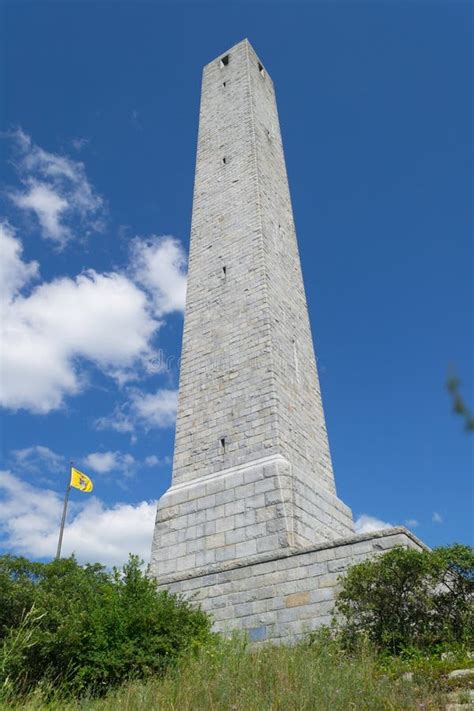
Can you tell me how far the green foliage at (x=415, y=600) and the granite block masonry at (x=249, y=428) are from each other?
1013mm

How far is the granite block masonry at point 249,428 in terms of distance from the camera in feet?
29.4

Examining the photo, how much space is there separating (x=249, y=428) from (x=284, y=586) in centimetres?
343

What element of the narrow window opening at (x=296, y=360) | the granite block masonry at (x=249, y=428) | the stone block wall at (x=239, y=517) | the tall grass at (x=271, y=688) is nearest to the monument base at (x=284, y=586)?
the granite block masonry at (x=249, y=428)

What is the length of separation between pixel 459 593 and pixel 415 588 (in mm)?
516

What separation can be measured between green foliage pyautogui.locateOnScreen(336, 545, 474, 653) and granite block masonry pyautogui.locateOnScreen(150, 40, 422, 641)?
1013 millimetres

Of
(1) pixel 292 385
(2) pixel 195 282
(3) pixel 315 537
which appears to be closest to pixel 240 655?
(3) pixel 315 537

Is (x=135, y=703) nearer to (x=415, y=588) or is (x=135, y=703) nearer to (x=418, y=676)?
(x=418, y=676)

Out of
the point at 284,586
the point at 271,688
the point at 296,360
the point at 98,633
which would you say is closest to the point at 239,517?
the point at 284,586

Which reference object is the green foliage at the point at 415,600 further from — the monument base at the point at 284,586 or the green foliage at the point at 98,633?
the green foliage at the point at 98,633

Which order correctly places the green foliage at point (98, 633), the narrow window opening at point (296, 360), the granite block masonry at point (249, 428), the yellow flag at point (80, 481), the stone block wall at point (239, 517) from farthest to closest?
the yellow flag at point (80, 481) < the narrow window opening at point (296, 360) < the stone block wall at point (239, 517) < the granite block masonry at point (249, 428) < the green foliage at point (98, 633)

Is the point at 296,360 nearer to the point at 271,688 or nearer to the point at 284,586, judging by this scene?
the point at 284,586

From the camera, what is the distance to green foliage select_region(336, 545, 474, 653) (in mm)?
6738

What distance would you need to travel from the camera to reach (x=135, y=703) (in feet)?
17.3

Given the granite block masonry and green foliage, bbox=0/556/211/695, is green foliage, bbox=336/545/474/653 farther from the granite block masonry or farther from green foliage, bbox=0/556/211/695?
green foliage, bbox=0/556/211/695
